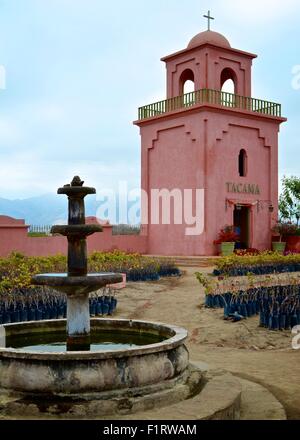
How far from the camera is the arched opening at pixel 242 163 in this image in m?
25.0

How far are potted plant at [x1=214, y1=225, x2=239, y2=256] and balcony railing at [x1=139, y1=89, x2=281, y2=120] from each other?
5112 mm

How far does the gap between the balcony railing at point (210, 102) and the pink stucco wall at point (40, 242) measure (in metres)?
5.77

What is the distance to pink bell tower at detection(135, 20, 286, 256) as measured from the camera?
23.3 meters

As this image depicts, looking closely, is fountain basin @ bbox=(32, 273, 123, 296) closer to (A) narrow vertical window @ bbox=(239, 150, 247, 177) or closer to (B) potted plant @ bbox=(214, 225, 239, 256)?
(B) potted plant @ bbox=(214, 225, 239, 256)

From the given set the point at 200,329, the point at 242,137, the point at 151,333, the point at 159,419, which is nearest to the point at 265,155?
the point at 242,137

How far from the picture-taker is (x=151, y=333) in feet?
23.2

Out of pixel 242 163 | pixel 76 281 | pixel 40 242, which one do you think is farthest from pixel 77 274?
pixel 242 163

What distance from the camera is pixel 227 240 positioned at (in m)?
22.9

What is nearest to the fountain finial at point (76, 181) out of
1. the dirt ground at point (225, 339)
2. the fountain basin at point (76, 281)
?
the fountain basin at point (76, 281)

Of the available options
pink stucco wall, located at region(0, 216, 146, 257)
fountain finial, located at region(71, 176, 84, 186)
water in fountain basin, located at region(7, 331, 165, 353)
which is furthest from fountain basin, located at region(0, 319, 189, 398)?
pink stucco wall, located at region(0, 216, 146, 257)

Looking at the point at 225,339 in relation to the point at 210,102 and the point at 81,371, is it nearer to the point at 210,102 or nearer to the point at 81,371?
the point at 81,371

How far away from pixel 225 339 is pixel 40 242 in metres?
13.1

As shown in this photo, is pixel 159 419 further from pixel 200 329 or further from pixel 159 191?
pixel 159 191

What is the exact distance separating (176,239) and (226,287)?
38.7 feet
